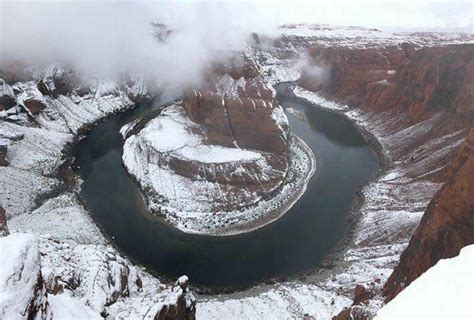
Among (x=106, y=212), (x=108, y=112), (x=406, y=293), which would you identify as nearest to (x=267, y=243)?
(x=106, y=212)

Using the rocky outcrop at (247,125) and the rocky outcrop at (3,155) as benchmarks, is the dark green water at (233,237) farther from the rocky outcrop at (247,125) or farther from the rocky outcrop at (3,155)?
the rocky outcrop at (3,155)

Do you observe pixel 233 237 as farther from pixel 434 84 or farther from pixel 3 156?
pixel 434 84

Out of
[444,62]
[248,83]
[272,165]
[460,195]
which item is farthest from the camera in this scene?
[444,62]

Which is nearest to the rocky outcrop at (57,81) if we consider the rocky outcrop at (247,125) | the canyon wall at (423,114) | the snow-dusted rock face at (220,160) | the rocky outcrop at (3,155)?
the rocky outcrop at (3,155)

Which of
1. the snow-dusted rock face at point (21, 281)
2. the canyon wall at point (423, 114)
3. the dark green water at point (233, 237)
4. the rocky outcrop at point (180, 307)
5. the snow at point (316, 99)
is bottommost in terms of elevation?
the dark green water at point (233, 237)

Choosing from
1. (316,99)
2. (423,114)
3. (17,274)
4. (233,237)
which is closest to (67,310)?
(17,274)

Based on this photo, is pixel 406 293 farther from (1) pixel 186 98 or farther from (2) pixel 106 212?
(1) pixel 186 98
